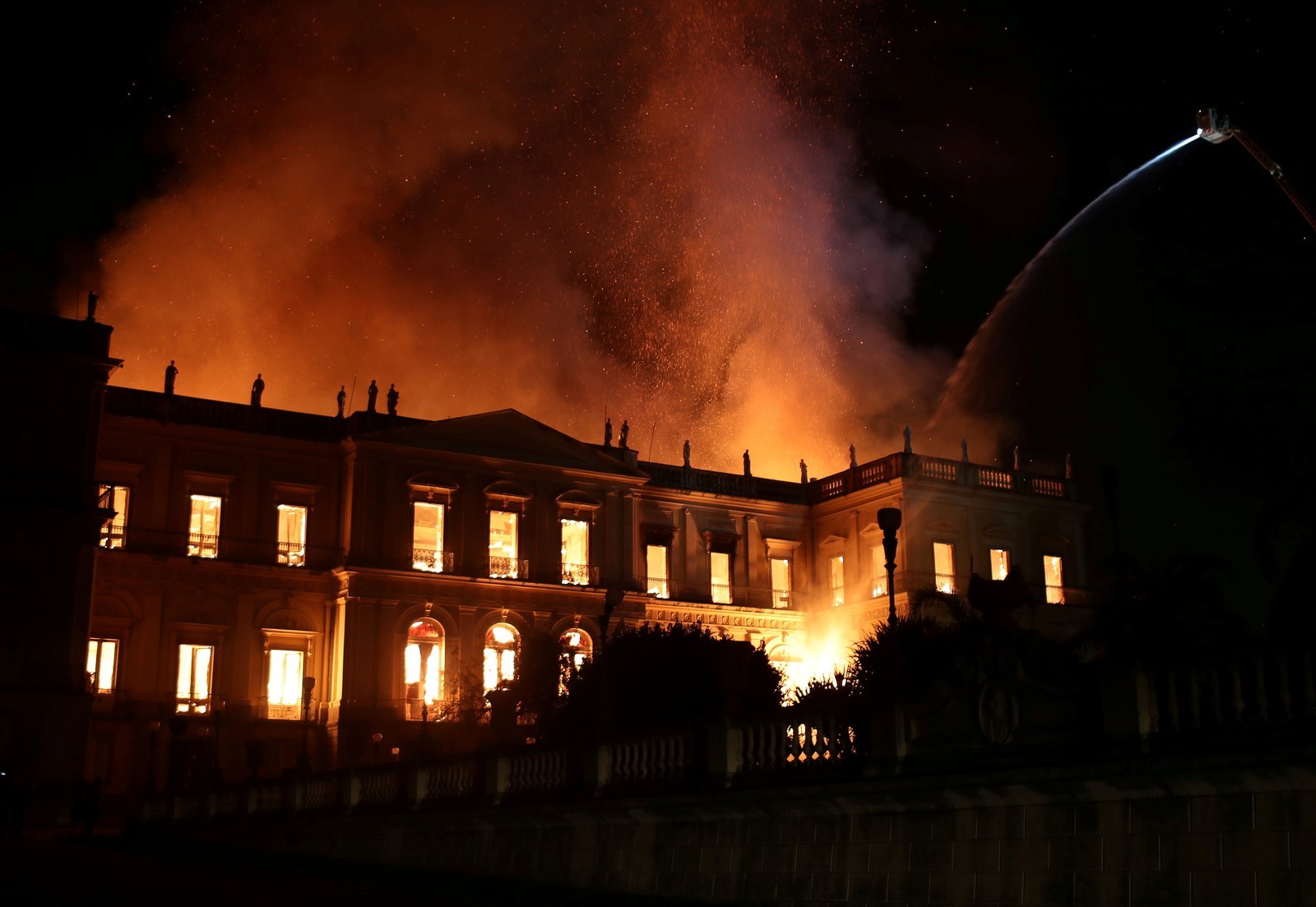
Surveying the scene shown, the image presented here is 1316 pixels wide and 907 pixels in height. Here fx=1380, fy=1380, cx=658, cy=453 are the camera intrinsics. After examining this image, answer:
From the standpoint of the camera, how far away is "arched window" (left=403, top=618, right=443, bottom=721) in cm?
4197

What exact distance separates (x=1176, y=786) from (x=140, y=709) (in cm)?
3411

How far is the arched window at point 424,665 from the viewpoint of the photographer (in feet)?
138

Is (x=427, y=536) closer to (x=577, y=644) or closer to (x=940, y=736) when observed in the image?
(x=577, y=644)

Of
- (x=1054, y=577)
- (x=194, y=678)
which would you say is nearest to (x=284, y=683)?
(x=194, y=678)

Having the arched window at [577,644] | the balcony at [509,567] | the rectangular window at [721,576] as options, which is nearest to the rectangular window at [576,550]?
the balcony at [509,567]

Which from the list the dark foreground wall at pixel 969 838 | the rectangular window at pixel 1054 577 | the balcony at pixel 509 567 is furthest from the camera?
the rectangular window at pixel 1054 577

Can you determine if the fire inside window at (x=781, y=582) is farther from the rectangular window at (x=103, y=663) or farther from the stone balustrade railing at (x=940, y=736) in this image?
the stone balustrade railing at (x=940, y=736)

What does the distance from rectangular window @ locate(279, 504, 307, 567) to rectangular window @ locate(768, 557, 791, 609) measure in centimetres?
1755

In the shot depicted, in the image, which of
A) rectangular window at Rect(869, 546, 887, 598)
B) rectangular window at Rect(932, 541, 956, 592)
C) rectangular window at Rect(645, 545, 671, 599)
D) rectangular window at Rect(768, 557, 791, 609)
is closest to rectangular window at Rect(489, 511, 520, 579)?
rectangular window at Rect(645, 545, 671, 599)

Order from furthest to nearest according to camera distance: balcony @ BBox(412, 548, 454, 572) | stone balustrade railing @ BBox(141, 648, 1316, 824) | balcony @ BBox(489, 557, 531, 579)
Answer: balcony @ BBox(489, 557, 531, 579) → balcony @ BBox(412, 548, 454, 572) → stone balustrade railing @ BBox(141, 648, 1316, 824)

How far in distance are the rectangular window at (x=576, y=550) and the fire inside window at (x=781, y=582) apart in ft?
27.1

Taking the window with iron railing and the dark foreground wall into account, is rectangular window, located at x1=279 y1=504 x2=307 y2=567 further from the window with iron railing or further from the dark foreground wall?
the dark foreground wall

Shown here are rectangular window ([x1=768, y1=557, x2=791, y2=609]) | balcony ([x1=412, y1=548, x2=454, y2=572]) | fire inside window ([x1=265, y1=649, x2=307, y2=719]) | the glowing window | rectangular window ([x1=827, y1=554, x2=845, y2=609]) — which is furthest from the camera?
rectangular window ([x1=768, y1=557, x2=791, y2=609])

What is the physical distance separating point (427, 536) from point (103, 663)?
10.2m
